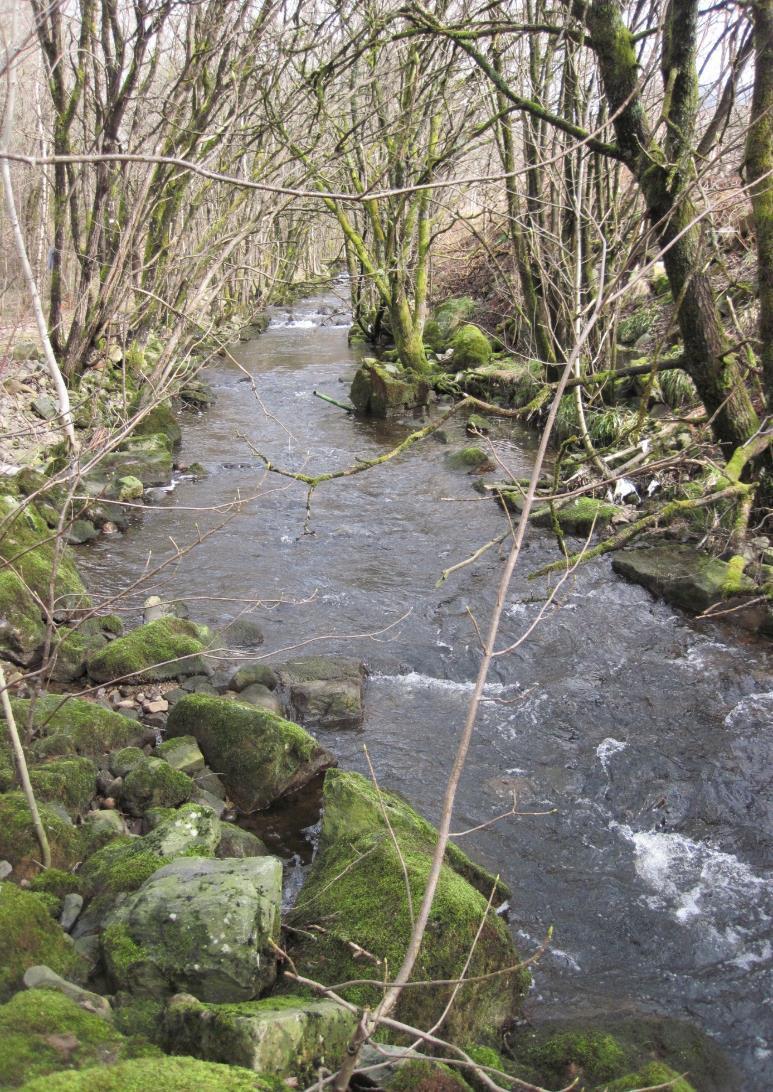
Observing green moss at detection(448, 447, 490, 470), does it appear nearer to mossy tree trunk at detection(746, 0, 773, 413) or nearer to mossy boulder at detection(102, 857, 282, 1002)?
mossy tree trunk at detection(746, 0, 773, 413)

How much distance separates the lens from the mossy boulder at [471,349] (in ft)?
47.2

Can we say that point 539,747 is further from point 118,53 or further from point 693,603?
point 118,53

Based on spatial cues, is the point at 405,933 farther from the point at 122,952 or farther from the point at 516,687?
the point at 516,687

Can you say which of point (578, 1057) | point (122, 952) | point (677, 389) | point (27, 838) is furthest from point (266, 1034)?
point (677, 389)

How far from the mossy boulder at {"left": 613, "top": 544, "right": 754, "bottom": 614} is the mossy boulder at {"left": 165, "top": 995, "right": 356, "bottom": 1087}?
4.75 meters

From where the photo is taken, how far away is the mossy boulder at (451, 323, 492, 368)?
47.2 feet

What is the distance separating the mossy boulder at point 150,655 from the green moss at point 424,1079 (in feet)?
11.3

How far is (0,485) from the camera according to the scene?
24.8ft

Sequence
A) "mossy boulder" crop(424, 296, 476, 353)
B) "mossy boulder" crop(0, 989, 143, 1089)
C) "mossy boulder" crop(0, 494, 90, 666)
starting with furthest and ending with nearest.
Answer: "mossy boulder" crop(424, 296, 476, 353) → "mossy boulder" crop(0, 494, 90, 666) → "mossy boulder" crop(0, 989, 143, 1089)

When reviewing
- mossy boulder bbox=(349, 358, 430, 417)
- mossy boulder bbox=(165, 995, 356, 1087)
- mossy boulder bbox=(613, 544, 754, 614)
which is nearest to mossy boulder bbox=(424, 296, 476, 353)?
mossy boulder bbox=(349, 358, 430, 417)

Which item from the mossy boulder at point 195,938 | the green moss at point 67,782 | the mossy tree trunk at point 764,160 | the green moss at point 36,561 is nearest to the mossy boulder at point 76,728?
the green moss at point 67,782

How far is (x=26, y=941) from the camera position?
2791 millimetres

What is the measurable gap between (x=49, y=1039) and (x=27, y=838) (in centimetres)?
131

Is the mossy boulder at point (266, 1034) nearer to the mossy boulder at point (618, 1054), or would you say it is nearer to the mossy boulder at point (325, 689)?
the mossy boulder at point (618, 1054)
